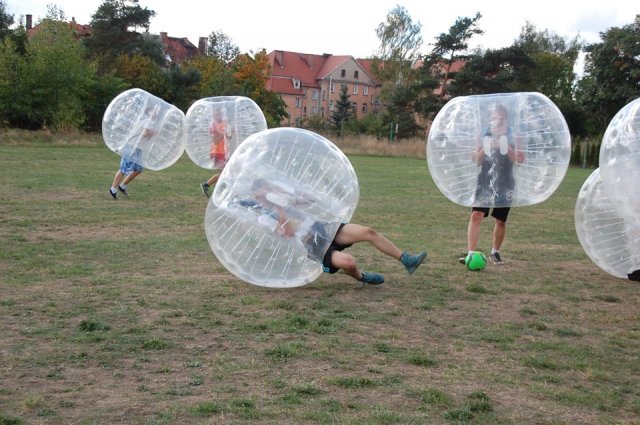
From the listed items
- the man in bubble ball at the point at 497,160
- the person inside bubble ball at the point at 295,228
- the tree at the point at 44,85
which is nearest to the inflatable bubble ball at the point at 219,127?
the man in bubble ball at the point at 497,160

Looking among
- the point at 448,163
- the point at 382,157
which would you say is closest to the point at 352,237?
the point at 448,163

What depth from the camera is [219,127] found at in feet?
43.9

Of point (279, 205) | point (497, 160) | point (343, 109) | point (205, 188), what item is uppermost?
point (497, 160)

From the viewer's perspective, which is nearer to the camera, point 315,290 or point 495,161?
point 315,290

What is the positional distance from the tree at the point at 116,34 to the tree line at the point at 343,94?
0.27 feet

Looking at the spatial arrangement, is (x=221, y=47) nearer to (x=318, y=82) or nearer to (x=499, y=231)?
(x=318, y=82)

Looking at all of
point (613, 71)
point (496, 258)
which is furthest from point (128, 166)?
point (613, 71)

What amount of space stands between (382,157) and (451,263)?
92.3 ft

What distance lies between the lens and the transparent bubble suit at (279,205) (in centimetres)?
613

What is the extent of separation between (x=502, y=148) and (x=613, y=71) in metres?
36.7

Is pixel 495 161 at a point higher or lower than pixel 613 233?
higher

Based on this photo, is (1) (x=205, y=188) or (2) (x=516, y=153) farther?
(1) (x=205, y=188)

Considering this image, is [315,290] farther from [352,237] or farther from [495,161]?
[495,161]

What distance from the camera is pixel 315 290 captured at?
22.4ft
